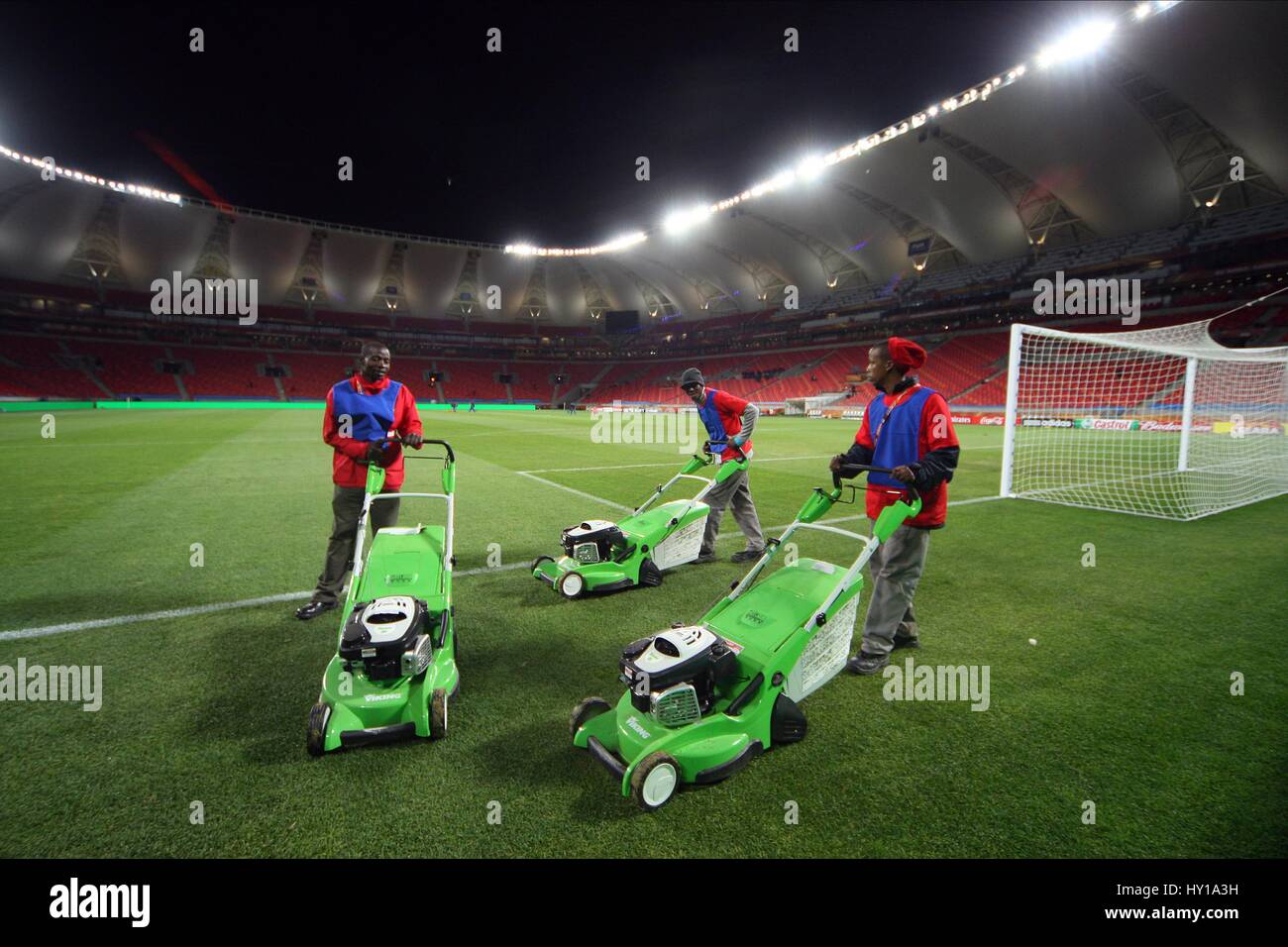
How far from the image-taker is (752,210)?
43.7m

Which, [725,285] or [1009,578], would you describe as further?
[725,285]

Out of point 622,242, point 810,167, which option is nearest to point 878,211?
point 810,167

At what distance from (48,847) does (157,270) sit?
65.5 meters

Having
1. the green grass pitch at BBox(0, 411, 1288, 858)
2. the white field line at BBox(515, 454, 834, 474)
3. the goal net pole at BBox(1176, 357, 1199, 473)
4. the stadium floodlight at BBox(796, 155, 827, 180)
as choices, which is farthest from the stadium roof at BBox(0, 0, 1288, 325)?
the green grass pitch at BBox(0, 411, 1288, 858)

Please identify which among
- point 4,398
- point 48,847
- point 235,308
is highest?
point 235,308

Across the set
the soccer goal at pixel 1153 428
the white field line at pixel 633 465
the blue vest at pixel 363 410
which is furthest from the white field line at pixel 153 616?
Result: the soccer goal at pixel 1153 428

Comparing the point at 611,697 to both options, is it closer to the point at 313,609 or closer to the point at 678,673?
the point at 678,673

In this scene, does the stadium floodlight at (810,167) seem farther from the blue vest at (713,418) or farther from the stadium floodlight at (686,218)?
the blue vest at (713,418)

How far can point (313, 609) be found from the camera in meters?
4.38

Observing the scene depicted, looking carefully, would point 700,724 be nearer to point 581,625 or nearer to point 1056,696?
point 581,625

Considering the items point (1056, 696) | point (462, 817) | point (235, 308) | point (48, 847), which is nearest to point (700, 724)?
point (462, 817)

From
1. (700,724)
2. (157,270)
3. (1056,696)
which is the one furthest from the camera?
(157,270)

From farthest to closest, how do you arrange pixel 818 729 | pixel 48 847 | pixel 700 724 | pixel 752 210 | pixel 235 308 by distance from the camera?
pixel 235 308
pixel 752 210
pixel 818 729
pixel 700 724
pixel 48 847

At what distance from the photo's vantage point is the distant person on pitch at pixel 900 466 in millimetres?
3465
